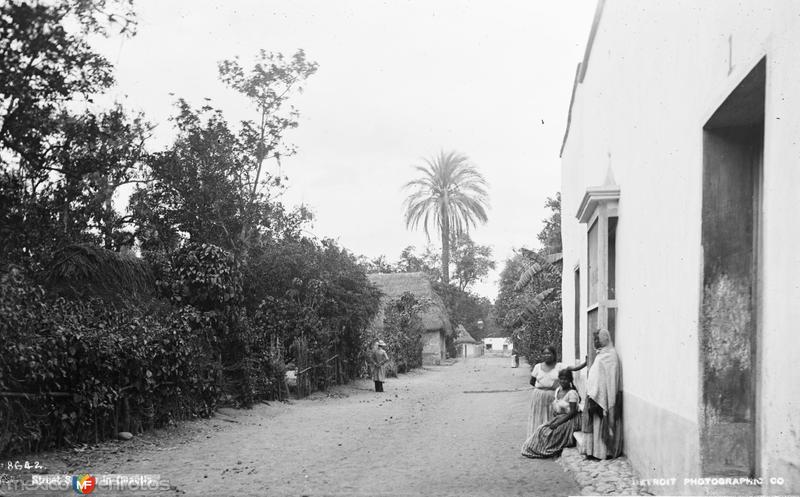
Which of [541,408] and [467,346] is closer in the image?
[541,408]

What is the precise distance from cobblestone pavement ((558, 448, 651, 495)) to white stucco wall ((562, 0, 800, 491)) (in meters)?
0.23

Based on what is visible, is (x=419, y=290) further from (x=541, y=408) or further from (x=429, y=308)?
(x=541, y=408)

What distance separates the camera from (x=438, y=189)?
47.3 metres

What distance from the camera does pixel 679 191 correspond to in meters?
5.42

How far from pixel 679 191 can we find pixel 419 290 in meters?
36.6

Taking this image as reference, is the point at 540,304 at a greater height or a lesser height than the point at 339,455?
greater

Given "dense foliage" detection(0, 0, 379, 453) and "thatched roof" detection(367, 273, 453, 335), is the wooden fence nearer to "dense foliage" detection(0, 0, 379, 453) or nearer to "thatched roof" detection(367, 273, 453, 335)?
"dense foliage" detection(0, 0, 379, 453)

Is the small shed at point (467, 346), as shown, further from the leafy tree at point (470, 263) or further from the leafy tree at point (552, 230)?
the leafy tree at point (552, 230)

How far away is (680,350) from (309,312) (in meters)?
14.5

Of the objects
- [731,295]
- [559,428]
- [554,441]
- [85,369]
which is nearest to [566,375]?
[559,428]

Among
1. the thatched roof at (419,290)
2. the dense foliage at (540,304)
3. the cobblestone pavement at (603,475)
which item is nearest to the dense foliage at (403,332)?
the thatched roof at (419,290)

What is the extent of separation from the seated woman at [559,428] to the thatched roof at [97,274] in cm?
725

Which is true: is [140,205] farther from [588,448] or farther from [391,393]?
[588,448]

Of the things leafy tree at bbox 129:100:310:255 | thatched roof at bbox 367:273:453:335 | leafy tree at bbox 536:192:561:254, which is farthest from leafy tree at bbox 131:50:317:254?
thatched roof at bbox 367:273:453:335
